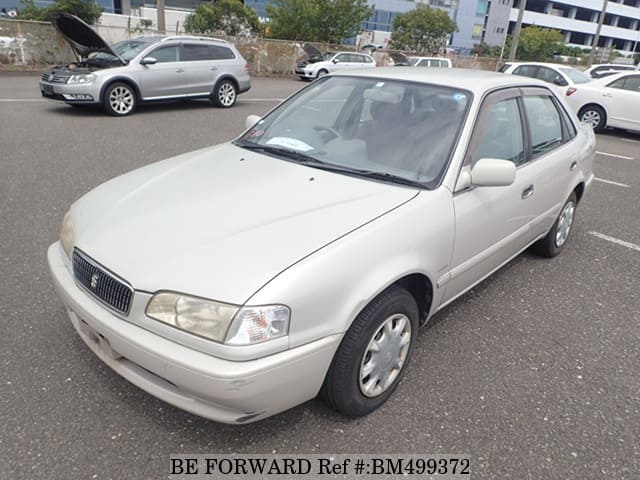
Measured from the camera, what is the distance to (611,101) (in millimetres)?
11305

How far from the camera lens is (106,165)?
6578mm

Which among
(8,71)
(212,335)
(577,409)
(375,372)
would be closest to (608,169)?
(577,409)

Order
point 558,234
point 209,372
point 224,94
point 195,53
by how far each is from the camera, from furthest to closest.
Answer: point 224,94 < point 195,53 < point 558,234 < point 209,372

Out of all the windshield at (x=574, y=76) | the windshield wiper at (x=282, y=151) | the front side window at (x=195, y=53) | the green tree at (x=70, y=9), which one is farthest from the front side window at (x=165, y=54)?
the green tree at (x=70, y=9)

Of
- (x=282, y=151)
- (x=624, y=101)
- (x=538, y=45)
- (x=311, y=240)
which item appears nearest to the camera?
(x=311, y=240)

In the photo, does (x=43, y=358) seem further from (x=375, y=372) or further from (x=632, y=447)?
(x=632, y=447)

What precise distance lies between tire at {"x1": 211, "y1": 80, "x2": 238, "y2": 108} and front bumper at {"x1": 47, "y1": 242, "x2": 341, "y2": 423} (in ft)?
34.9

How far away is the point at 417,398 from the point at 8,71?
19.3 m

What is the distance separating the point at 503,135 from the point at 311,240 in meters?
1.76

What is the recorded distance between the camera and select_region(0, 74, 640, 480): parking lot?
2189 millimetres

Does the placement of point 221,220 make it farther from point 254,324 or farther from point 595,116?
point 595,116

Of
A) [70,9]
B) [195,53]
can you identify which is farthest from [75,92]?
[70,9]

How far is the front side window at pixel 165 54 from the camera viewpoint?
10.6 m

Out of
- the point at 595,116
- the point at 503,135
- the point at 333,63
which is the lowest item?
the point at 595,116
